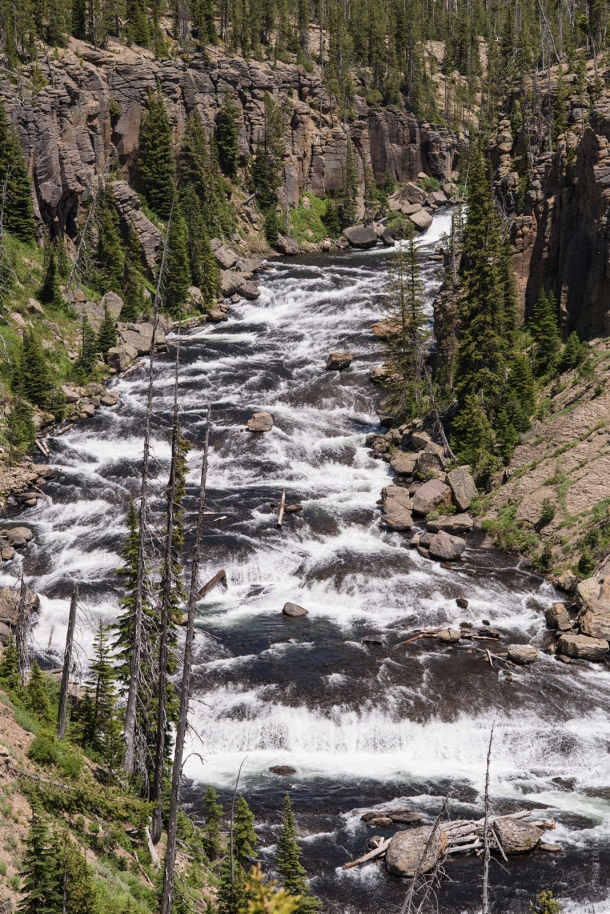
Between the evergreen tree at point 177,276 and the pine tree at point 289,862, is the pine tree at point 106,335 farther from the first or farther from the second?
the pine tree at point 289,862

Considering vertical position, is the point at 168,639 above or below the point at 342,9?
below

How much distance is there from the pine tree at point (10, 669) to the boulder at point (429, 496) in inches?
965

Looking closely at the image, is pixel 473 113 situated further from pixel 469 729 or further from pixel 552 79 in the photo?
pixel 469 729

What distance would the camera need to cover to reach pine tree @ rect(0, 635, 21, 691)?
87.3ft

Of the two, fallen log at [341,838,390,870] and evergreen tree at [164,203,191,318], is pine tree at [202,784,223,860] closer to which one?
fallen log at [341,838,390,870]

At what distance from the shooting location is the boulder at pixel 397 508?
150 feet

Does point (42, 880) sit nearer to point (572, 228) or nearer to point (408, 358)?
point (408, 358)

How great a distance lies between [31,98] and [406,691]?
6362 cm

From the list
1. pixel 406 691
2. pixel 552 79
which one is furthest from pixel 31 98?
pixel 406 691

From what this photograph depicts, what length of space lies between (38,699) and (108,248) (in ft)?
183

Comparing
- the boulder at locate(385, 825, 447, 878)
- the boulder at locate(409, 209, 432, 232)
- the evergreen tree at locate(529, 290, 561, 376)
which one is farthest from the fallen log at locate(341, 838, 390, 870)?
the boulder at locate(409, 209, 432, 232)

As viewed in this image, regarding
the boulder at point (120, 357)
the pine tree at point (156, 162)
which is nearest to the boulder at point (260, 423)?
the boulder at point (120, 357)

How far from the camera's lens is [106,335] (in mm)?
66750

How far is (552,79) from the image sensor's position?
71812mm
